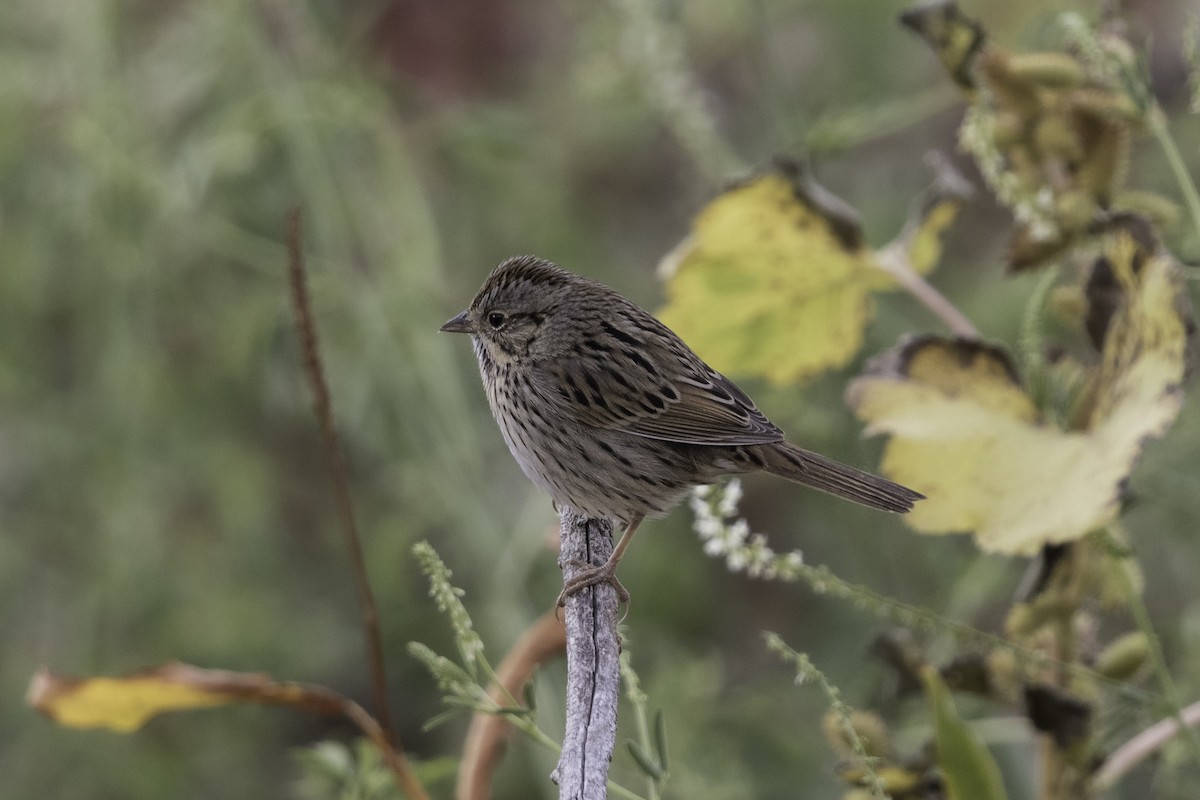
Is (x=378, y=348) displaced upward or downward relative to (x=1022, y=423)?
upward

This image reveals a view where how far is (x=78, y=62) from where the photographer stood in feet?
12.0

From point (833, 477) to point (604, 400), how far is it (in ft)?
1.74

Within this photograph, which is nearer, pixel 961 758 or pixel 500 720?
pixel 961 758

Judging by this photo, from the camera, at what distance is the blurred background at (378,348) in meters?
3.31

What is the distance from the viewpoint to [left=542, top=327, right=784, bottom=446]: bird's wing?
2.74 metres

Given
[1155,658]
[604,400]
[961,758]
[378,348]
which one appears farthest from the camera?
[378,348]

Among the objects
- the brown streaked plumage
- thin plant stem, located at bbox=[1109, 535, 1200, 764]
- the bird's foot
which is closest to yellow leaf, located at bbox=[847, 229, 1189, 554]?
thin plant stem, located at bbox=[1109, 535, 1200, 764]

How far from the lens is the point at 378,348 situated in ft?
11.2

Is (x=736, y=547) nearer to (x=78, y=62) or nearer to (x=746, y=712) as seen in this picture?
(x=746, y=712)

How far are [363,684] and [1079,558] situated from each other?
134 inches

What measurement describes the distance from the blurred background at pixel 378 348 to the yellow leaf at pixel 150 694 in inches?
49.2

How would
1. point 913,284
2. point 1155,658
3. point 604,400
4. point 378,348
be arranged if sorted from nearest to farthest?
point 1155,658 → point 913,284 → point 604,400 → point 378,348

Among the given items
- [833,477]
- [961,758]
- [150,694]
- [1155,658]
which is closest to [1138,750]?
[1155,658]

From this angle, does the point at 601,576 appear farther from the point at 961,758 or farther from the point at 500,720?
the point at 961,758
